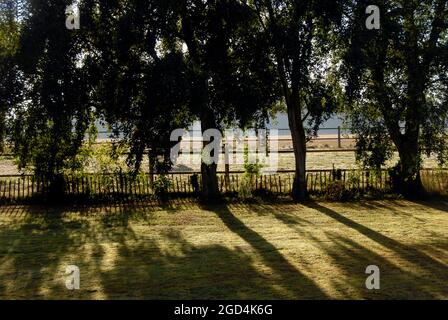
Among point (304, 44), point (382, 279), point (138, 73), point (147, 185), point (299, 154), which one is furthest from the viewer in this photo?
point (147, 185)

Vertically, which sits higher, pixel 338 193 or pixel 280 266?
pixel 338 193

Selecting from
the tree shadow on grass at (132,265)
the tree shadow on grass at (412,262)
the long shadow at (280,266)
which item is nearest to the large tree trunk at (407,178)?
the tree shadow on grass at (412,262)

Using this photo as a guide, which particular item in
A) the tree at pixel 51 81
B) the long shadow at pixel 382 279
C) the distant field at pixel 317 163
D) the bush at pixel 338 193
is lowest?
the long shadow at pixel 382 279

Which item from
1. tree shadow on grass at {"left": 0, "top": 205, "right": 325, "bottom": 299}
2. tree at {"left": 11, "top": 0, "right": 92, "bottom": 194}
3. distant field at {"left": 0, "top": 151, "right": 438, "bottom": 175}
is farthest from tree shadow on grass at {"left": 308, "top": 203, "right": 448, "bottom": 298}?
distant field at {"left": 0, "top": 151, "right": 438, "bottom": 175}

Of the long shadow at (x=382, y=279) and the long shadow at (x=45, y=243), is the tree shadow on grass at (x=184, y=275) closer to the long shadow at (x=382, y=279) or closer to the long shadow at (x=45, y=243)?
the long shadow at (x=45, y=243)

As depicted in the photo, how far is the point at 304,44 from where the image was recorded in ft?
50.3

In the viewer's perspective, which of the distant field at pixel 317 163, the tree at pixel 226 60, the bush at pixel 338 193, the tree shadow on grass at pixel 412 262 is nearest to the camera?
the tree shadow on grass at pixel 412 262

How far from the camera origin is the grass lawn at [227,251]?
814 centimetres

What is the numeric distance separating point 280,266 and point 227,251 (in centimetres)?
168

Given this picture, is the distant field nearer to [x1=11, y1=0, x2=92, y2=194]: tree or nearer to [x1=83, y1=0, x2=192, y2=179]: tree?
[x1=11, y1=0, x2=92, y2=194]: tree

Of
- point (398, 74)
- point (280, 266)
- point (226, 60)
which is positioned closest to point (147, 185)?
point (226, 60)

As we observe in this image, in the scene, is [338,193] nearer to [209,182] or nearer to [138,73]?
[209,182]

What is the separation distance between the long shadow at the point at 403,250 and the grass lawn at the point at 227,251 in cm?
2
